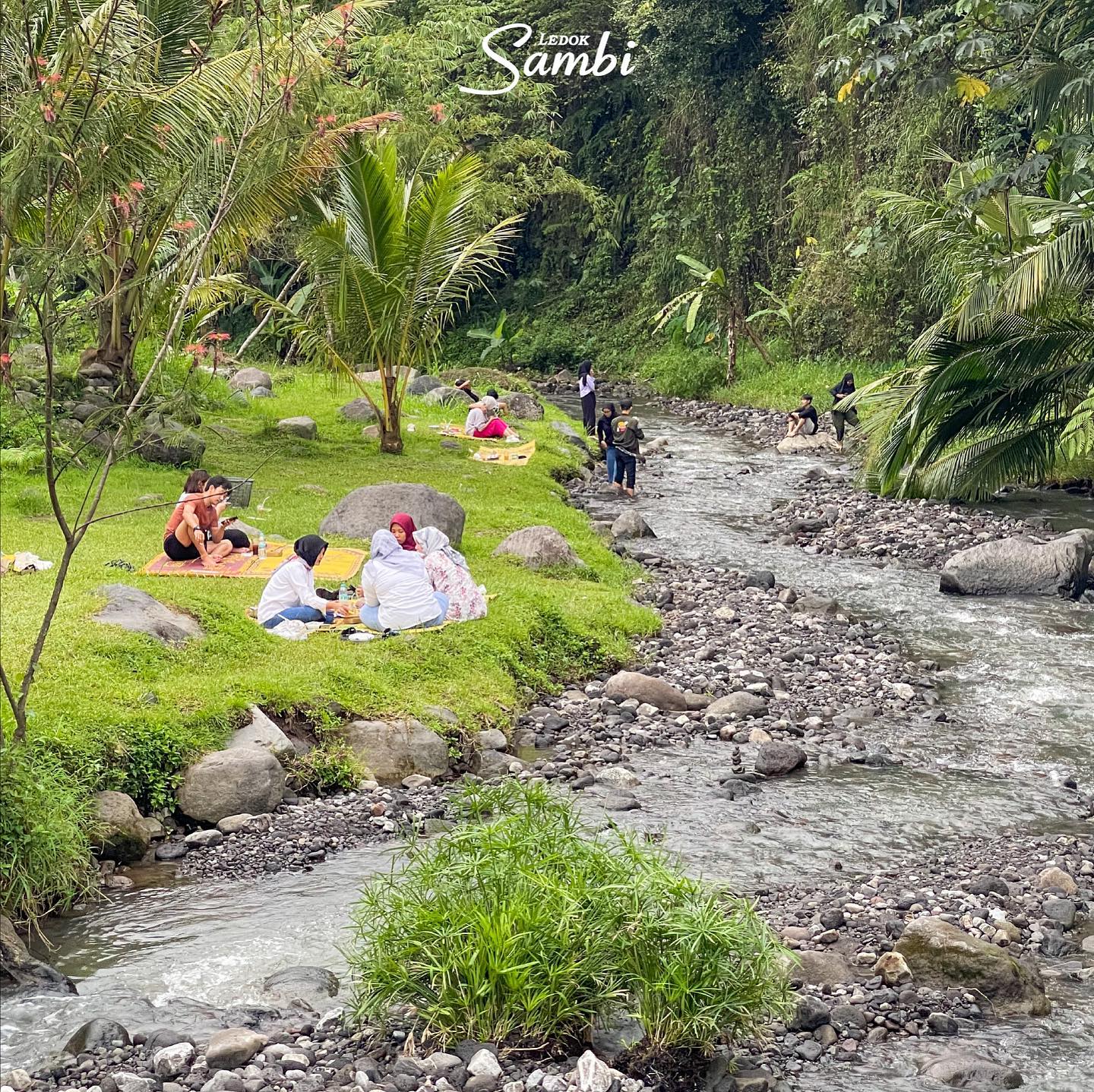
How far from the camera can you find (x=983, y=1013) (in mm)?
6496

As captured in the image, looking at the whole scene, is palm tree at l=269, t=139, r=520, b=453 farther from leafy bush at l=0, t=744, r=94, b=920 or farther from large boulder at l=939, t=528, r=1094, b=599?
leafy bush at l=0, t=744, r=94, b=920

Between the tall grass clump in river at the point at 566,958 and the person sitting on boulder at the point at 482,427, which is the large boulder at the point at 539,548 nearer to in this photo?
the person sitting on boulder at the point at 482,427

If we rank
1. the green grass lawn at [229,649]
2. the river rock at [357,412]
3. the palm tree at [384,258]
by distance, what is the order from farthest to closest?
the river rock at [357,412] < the palm tree at [384,258] < the green grass lawn at [229,649]

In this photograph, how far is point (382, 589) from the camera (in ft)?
37.3

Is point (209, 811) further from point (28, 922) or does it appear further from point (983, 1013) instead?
point (983, 1013)

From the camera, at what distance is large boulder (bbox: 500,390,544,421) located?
27375 millimetres

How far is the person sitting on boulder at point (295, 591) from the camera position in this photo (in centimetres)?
1116

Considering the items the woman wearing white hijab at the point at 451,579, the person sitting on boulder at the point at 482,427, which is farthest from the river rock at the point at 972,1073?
the person sitting on boulder at the point at 482,427

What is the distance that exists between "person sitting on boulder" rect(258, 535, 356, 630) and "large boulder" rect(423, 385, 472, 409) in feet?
52.4

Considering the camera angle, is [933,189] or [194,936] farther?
[933,189]

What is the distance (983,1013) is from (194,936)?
13.3 feet

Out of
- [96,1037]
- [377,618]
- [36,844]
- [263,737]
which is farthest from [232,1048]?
[377,618]

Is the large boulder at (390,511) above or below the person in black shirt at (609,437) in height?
below

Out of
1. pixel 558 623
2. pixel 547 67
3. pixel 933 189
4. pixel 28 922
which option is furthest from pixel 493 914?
pixel 547 67
